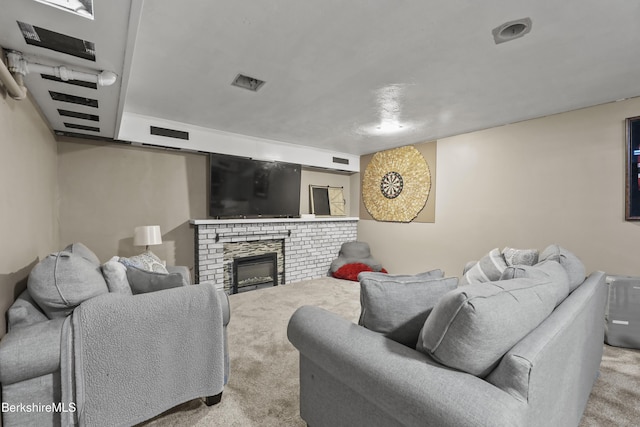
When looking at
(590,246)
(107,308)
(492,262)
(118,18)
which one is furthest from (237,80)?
(590,246)

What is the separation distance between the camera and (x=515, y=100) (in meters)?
2.89

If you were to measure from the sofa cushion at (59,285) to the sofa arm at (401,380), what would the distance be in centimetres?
117

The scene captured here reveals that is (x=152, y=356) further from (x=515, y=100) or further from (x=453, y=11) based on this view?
(x=515, y=100)

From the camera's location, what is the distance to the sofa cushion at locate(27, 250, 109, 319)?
142 cm

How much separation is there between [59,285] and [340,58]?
2231mm

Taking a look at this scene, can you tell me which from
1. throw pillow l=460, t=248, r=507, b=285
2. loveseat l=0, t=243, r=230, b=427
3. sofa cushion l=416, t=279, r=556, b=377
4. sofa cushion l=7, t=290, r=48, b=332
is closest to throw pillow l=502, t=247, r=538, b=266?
throw pillow l=460, t=248, r=507, b=285

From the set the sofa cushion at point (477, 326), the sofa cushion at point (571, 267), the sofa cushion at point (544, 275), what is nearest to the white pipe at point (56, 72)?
the sofa cushion at point (477, 326)

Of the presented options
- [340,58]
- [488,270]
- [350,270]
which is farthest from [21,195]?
[350,270]

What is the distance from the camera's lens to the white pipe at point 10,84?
1.36 m

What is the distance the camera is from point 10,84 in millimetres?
1474

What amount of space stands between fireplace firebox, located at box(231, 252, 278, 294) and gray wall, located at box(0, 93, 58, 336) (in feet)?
7.08

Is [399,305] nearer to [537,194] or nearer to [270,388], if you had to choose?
[270,388]

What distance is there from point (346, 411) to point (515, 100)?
324 cm

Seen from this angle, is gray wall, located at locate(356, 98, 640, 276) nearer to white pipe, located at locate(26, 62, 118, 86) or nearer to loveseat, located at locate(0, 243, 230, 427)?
loveseat, located at locate(0, 243, 230, 427)
